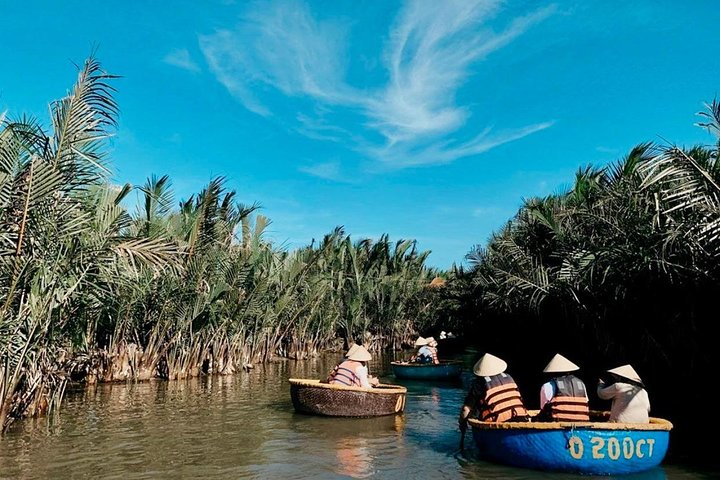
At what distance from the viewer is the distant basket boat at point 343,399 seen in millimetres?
11930

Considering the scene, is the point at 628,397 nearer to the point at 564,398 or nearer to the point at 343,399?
the point at 564,398

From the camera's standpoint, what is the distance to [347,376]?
485 inches

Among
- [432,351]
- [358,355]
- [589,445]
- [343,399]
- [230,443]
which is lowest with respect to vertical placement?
[230,443]

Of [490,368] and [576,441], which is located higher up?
[490,368]

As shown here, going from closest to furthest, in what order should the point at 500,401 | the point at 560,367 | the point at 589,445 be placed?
the point at 589,445
the point at 560,367
the point at 500,401

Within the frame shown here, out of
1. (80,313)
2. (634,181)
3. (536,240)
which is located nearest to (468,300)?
(536,240)

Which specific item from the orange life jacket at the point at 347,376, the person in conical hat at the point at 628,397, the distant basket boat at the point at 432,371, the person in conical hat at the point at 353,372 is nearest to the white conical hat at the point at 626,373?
the person in conical hat at the point at 628,397

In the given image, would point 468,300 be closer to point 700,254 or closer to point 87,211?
point 700,254

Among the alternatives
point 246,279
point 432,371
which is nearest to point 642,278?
point 432,371

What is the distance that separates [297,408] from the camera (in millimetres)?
12672

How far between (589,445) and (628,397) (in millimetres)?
933

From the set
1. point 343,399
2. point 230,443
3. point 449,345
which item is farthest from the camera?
point 449,345

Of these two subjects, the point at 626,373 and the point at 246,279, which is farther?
the point at 246,279

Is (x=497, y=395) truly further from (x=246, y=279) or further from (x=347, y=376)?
(x=246, y=279)
